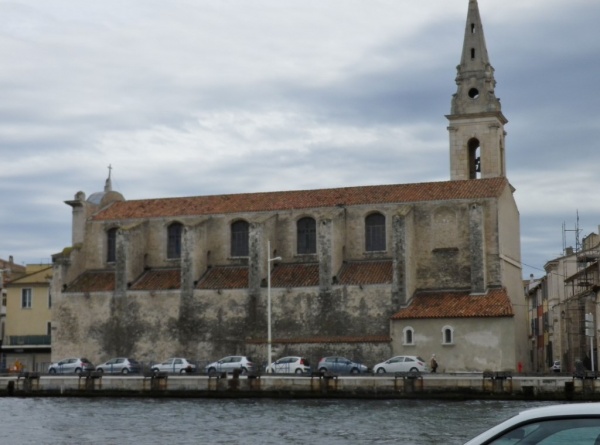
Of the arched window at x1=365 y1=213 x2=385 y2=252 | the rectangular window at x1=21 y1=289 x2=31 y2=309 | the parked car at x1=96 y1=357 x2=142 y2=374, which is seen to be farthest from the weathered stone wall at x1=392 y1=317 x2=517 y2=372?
the rectangular window at x1=21 y1=289 x2=31 y2=309

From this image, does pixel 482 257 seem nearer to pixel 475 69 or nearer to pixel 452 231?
pixel 452 231

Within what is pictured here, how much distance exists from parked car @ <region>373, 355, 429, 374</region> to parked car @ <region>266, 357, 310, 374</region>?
168 inches

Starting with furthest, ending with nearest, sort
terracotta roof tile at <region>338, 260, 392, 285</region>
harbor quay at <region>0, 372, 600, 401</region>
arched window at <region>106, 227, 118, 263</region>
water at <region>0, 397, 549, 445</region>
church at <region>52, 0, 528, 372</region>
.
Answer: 1. arched window at <region>106, 227, 118, 263</region>
2. terracotta roof tile at <region>338, 260, 392, 285</region>
3. church at <region>52, 0, 528, 372</region>
4. harbor quay at <region>0, 372, 600, 401</region>
5. water at <region>0, 397, 549, 445</region>

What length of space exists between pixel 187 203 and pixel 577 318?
28.1m

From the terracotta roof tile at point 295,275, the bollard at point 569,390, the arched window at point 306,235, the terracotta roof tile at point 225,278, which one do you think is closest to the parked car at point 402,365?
the terracotta roof tile at point 295,275

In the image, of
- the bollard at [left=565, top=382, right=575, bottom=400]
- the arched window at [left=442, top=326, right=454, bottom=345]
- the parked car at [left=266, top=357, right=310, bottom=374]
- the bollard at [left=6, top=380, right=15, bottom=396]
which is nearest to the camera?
the bollard at [left=565, top=382, right=575, bottom=400]

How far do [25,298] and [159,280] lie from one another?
17.6 metres

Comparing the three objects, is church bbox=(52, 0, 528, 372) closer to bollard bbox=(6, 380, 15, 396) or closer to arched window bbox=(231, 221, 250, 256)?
arched window bbox=(231, 221, 250, 256)

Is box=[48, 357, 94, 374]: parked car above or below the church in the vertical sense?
below

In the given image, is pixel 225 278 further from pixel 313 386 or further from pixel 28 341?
pixel 28 341

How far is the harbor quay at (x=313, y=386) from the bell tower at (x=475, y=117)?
885 inches

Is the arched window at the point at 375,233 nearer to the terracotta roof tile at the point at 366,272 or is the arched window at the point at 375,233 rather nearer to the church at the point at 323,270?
the church at the point at 323,270

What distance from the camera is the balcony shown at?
7875cm

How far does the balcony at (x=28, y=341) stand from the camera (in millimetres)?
78750
